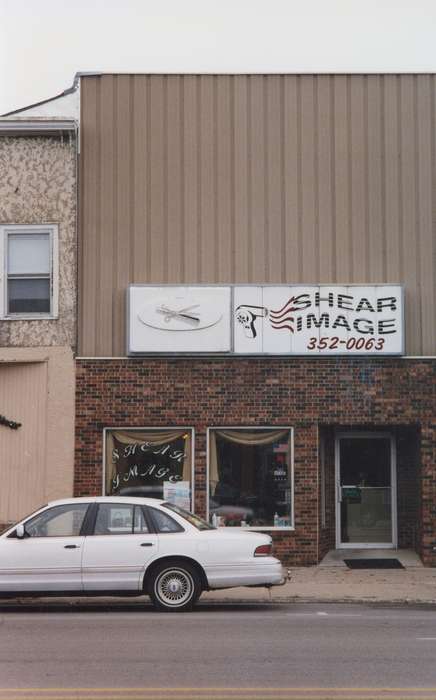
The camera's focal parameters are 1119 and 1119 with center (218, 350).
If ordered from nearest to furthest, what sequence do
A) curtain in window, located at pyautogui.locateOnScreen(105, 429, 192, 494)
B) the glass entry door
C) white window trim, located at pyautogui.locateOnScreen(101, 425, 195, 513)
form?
white window trim, located at pyautogui.locateOnScreen(101, 425, 195, 513) < curtain in window, located at pyautogui.locateOnScreen(105, 429, 192, 494) < the glass entry door

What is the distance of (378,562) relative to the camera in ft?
63.6

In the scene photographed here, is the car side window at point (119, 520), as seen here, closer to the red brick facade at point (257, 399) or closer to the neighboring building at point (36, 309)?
the red brick facade at point (257, 399)

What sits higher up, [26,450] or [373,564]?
[26,450]

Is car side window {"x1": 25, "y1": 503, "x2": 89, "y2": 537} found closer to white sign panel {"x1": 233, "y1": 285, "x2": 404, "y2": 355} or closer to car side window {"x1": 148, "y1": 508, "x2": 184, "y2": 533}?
car side window {"x1": 148, "y1": 508, "x2": 184, "y2": 533}

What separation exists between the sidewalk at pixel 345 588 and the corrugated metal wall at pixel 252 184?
15.4 feet

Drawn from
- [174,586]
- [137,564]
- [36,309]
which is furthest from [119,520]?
[36,309]

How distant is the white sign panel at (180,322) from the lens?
63.4 feet

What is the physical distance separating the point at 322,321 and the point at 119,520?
259 inches

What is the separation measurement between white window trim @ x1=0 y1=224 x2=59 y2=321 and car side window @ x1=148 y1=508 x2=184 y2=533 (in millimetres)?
6467

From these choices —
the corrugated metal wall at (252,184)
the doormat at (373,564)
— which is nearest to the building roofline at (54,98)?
the corrugated metal wall at (252,184)

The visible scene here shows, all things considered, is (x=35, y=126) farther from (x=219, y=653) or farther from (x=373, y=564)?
(x=219, y=653)

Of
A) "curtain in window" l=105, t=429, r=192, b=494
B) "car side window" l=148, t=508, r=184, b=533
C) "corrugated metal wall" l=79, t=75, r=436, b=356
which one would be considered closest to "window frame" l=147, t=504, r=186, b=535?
"car side window" l=148, t=508, r=184, b=533

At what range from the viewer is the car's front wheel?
45.4ft

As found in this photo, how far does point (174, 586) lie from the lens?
1388 cm
